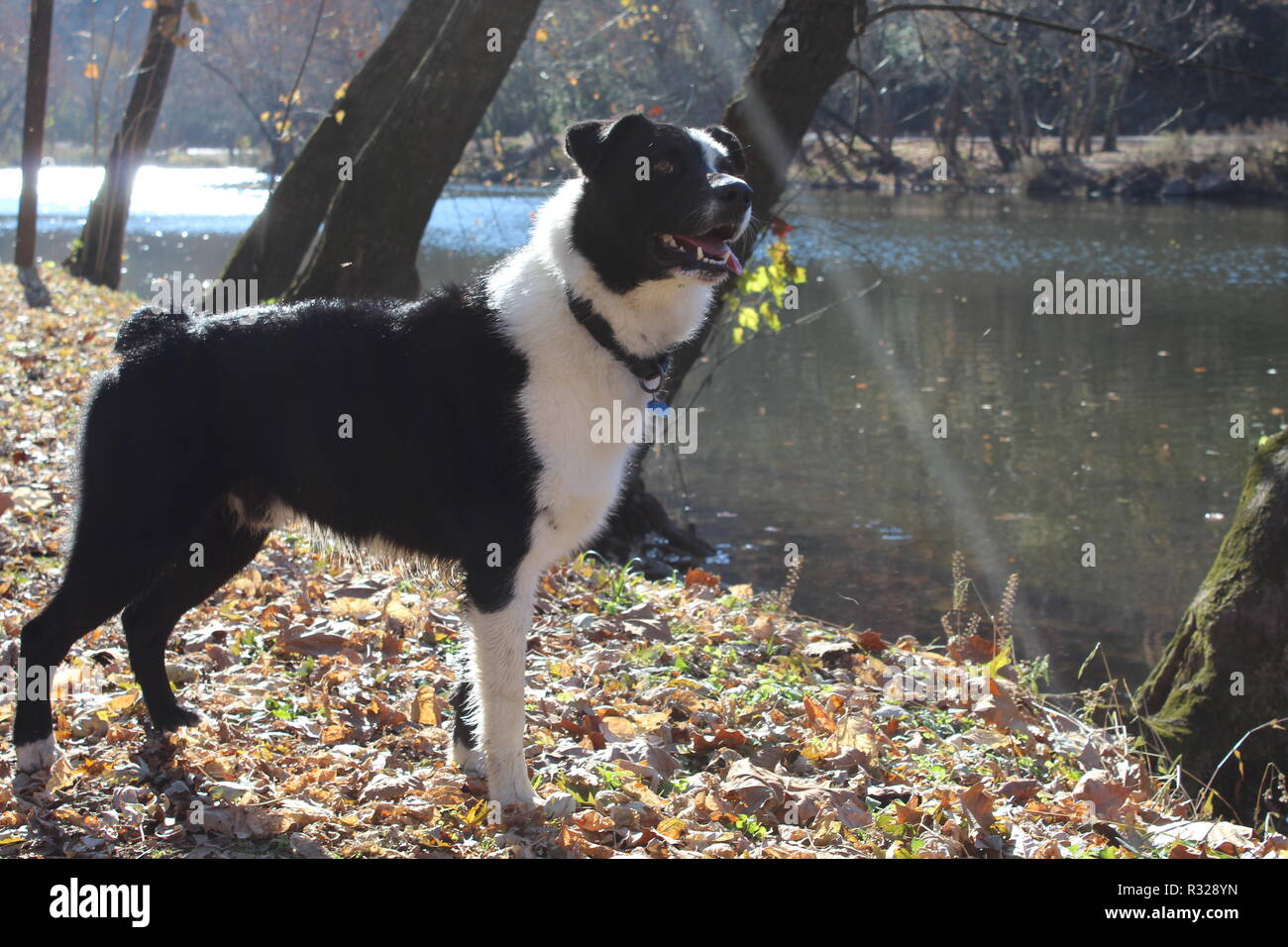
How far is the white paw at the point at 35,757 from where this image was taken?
403cm

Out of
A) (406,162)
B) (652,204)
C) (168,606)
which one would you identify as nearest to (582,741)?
(168,606)

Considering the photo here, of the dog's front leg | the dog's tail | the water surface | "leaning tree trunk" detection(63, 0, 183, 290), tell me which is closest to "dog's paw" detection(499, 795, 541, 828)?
the dog's front leg

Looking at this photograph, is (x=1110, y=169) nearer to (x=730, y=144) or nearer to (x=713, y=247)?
(x=730, y=144)

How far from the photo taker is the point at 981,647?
6719 millimetres

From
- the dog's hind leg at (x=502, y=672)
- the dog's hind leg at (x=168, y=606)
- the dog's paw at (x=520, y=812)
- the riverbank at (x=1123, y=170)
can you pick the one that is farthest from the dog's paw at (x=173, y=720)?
the riverbank at (x=1123, y=170)

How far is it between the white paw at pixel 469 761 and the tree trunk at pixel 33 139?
12.2 meters

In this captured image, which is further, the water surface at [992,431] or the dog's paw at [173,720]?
the water surface at [992,431]

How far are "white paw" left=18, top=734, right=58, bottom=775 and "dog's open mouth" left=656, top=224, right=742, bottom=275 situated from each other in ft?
8.78

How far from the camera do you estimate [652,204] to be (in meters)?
4.00

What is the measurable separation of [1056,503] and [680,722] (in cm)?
697

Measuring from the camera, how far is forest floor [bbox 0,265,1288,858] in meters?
3.84

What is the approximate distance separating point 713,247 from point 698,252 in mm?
88

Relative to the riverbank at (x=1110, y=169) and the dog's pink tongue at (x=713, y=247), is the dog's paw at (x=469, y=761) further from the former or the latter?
the riverbank at (x=1110, y=169)

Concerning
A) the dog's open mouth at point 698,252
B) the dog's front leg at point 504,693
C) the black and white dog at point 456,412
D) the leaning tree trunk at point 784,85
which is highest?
the leaning tree trunk at point 784,85
